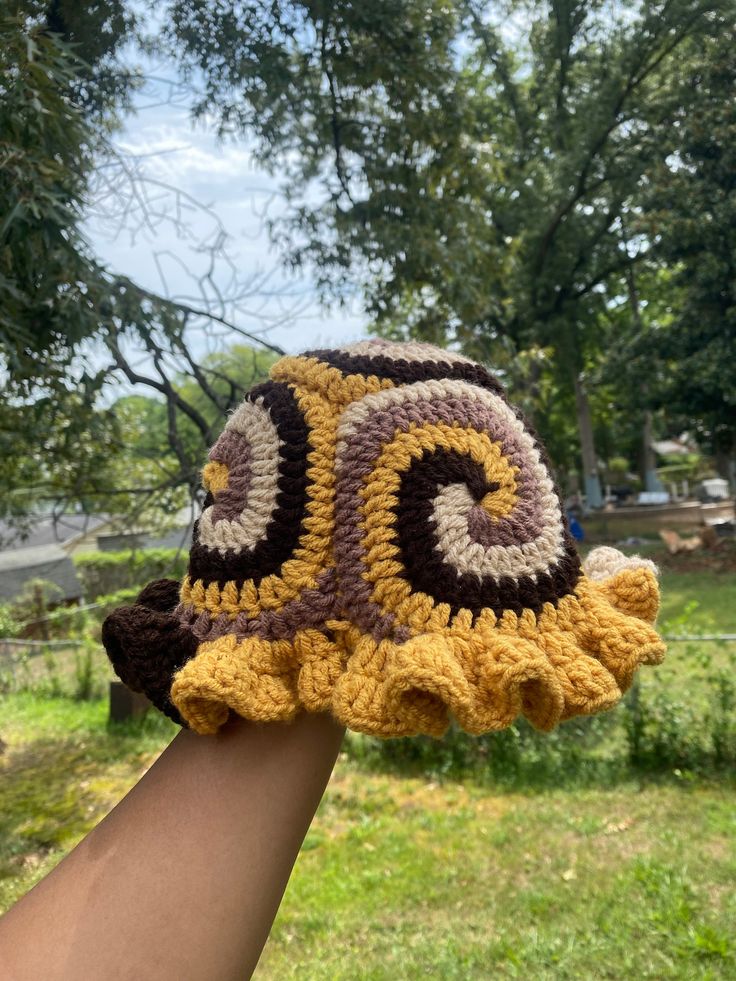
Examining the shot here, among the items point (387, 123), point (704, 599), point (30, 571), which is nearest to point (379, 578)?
point (387, 123)

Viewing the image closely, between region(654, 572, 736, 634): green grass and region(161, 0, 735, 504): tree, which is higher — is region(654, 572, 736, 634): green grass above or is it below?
below

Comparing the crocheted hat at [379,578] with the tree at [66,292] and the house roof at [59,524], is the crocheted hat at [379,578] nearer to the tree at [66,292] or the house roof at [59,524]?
the tree at [66,292]

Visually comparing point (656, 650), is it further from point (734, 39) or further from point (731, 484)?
point (731, 484)

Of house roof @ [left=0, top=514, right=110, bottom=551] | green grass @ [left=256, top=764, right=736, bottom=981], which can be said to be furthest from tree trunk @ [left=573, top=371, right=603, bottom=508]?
house roof @ [left=0, top=514, right=110, bottom=551]

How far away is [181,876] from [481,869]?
2.77 meters

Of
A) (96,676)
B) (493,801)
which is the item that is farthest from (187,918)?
(96,676)

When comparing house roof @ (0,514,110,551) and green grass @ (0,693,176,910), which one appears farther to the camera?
house roof @ (0,514,110,551)

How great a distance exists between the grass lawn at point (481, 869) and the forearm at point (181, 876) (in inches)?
82.3

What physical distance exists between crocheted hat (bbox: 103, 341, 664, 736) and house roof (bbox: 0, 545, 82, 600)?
1039 centimetres

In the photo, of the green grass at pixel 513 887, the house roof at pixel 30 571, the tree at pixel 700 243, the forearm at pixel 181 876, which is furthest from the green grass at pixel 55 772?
the tree at pixel 700 243

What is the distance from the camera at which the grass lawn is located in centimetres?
236

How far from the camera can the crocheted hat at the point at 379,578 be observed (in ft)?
2.42

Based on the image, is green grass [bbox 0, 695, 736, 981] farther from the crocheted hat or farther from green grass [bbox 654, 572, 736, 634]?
green grass [bbox 654, 572, 736, 634]

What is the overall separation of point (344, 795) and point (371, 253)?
9.33ft
